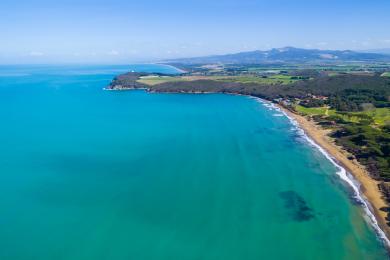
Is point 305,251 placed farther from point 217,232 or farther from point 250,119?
point 250,119

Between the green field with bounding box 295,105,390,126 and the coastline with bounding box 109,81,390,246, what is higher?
the green field with bounding box 295,105,390,126

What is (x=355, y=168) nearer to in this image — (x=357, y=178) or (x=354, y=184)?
(x=357, y=178)

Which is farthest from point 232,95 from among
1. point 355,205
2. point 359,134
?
point 355,205

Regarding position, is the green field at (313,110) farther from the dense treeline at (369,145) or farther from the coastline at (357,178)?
the dense treeline at (369,145)

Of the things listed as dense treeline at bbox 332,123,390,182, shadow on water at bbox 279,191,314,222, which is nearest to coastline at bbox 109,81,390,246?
dense treeline at bbox 332,123,390,182

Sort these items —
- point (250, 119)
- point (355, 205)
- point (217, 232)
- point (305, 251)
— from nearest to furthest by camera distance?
point (305, 251)
point (217, 232)
point (355, 205)
point (250, 119)

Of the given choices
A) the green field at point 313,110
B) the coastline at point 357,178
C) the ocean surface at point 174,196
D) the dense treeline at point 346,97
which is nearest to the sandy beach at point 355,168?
the coastline at point 357,178

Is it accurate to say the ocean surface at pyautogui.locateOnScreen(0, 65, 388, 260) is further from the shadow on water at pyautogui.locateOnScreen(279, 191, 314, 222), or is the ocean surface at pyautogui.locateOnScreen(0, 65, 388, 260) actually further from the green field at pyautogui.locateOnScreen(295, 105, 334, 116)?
the green field at pyautogui.locateOnScreen(295, 105, 334, 116)
